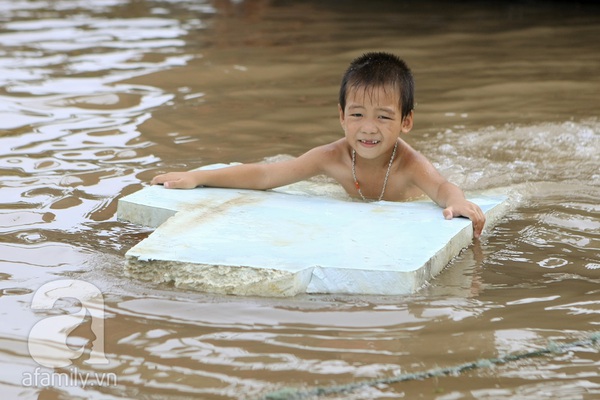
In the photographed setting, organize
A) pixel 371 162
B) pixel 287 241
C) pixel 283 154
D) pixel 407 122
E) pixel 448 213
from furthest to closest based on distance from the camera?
pixel 283 154
pixel 371 162
pixel 407 122
pixel 448 213
pixel 287 241

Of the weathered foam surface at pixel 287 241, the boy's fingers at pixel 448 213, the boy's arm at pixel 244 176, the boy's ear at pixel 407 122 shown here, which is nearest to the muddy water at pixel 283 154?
the weathered foam surface at pixel 287 241

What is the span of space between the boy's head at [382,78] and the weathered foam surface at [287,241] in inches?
17.9

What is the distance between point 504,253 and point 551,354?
3.24ft

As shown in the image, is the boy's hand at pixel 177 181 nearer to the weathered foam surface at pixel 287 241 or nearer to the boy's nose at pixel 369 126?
the weathered foam surface at pixel 287 241

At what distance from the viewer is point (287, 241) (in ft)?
11.5

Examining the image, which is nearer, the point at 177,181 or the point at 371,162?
the point at 177,181

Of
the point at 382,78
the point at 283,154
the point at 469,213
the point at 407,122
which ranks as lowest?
the point at 283,154

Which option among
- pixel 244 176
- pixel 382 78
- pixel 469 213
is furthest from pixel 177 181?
pixel 469 213

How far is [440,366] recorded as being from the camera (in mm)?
2738

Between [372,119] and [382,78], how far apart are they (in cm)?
18

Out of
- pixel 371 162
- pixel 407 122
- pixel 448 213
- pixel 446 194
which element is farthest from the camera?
pixel 371 162

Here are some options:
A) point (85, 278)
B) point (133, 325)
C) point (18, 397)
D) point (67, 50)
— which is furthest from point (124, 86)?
point (18, 397)

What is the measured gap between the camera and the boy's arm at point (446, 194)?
12.8 ft

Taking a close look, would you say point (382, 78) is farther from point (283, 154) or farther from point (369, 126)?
point (283, 154)
